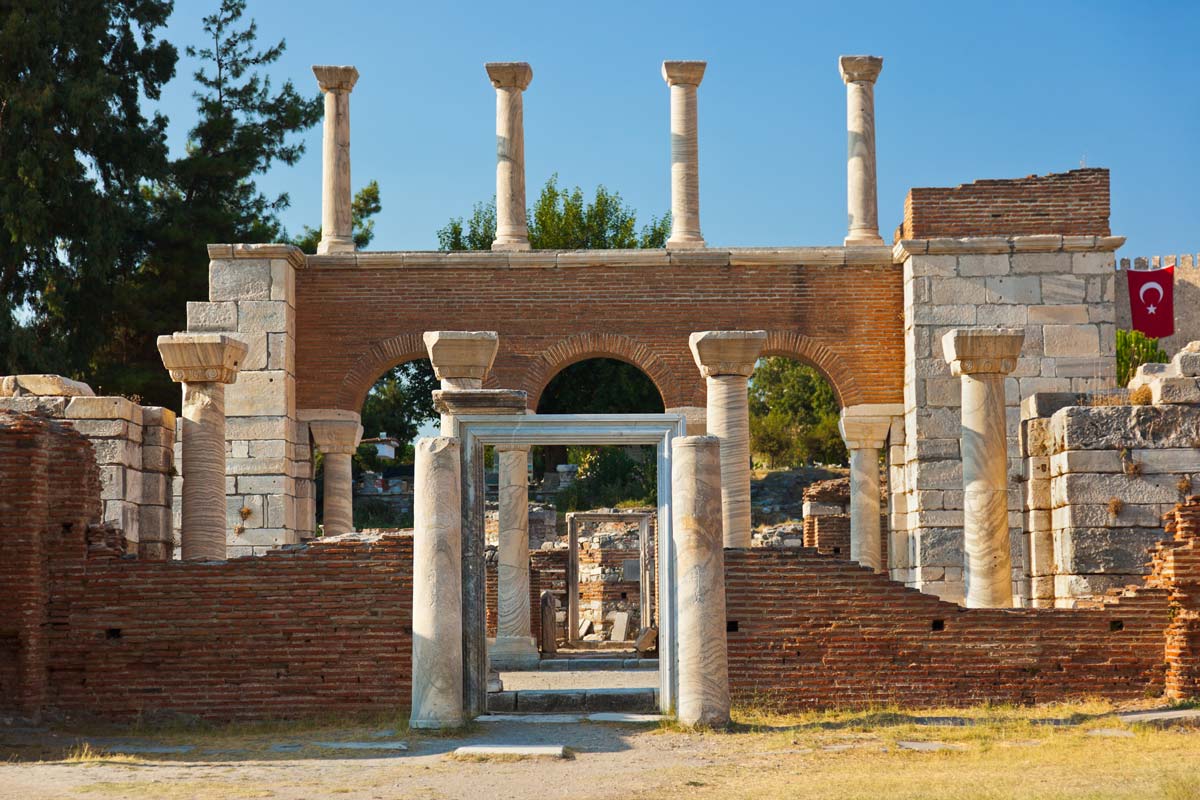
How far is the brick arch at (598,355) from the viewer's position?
1956 centimetres

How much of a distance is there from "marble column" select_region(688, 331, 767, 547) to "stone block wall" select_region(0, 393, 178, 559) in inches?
214

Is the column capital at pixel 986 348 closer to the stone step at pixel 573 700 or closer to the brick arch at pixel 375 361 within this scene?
the stone step at pixel 573 700

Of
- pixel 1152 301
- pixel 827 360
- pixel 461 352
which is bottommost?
pixel 461 352

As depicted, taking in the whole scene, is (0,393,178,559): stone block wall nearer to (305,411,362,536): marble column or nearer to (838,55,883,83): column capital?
(305,411,362,536): marble column

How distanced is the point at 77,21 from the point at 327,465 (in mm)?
12964

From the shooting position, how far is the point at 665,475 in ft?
38.0

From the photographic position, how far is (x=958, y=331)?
47.4 feet

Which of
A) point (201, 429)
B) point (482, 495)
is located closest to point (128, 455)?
point (201, 429)

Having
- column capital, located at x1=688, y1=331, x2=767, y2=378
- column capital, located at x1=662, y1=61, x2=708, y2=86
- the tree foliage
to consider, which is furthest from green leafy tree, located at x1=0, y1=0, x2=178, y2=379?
the tree foliage

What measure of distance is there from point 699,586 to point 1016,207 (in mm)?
10434

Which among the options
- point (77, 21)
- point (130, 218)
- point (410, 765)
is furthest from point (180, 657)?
point (77, 21)

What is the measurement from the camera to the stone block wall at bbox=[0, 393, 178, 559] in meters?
13.8

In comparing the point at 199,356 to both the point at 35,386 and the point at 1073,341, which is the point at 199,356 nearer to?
the point at 35,386

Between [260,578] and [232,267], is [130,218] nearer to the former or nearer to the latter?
[232,267]
